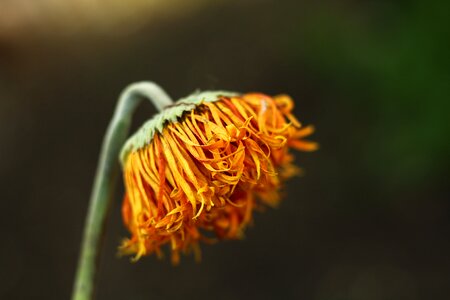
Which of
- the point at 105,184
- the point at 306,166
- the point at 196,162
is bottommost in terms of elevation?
the point at 196,162

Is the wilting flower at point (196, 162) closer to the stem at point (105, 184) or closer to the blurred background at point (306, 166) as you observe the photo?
the stem at point (105, 184)

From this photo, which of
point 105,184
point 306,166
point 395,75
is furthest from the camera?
point 306,166

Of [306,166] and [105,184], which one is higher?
[306,166]

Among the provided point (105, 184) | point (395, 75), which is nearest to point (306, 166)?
point (395, 75)

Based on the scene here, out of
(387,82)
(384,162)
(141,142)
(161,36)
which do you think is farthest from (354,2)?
(141,142)

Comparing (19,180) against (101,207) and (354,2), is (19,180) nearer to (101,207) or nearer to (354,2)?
(354,2)

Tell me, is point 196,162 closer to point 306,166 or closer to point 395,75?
point 395,75

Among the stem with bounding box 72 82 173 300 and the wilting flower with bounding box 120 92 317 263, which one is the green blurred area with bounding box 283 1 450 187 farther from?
the stem with bounding box 72 82 173 300
